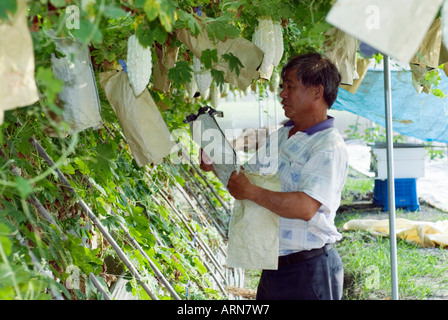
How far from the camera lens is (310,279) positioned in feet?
6.86

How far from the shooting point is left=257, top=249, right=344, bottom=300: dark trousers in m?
A: 2.09

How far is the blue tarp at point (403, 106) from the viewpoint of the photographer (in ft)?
15.2

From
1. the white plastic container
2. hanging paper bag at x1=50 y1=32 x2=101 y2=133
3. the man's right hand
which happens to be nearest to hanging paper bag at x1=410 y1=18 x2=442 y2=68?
the man's right hand

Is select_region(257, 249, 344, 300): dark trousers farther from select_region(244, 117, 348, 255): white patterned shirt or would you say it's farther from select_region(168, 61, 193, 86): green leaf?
select_region(168, 61, 193, 86): green leaf

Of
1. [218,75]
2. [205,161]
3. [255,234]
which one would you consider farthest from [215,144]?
[255,234]

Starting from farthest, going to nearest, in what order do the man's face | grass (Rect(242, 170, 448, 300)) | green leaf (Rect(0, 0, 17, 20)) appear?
grass (Rect(242, 170, 448, 300)) → the man's face → green leaf (Rect(0, 0, 17, 20))

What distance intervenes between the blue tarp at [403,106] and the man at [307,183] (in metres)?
2.63

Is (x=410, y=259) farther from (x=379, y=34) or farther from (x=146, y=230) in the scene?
(x=379, y=34)

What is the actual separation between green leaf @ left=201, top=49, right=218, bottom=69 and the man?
0.31 meters

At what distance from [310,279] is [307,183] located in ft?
1.30

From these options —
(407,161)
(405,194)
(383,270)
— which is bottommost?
(405,194)

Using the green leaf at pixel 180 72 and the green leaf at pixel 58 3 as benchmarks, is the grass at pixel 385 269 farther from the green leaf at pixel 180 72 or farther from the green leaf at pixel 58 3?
the green leaf at pixel 58 3

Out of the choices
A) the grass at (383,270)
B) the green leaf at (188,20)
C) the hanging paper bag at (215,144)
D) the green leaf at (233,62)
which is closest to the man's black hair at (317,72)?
the green leaf at (233,62)

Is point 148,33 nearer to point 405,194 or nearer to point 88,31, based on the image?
point 88,31
